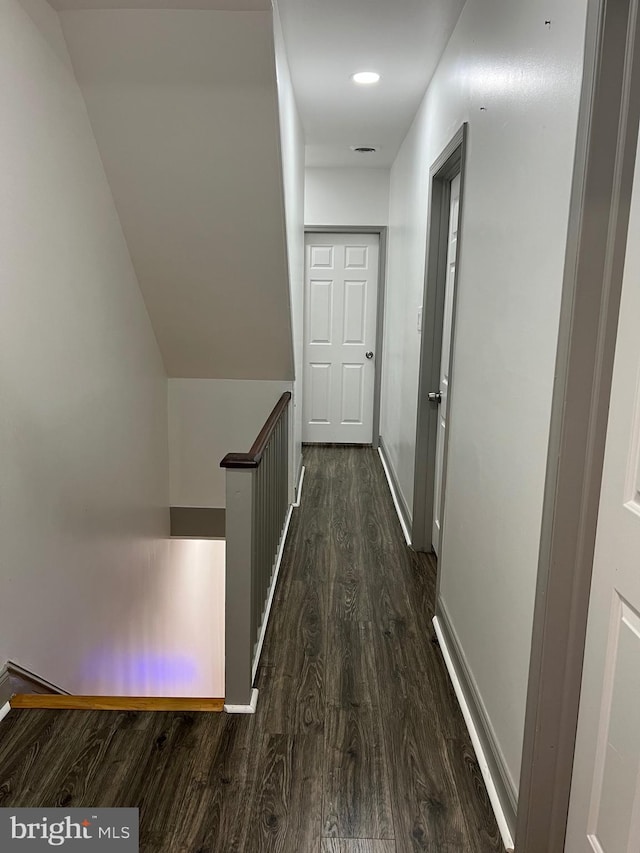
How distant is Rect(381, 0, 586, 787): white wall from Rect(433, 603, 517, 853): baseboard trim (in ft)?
0.18

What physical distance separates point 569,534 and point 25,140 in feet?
7.01

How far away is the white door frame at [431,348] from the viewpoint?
329 centimetres

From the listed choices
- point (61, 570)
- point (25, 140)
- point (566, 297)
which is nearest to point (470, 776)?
point (566, 297)

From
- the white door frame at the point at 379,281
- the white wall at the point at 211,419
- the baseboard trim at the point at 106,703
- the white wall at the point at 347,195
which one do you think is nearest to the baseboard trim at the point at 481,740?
the baseboard trim at the point at 106,703

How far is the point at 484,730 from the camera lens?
197 centimetres

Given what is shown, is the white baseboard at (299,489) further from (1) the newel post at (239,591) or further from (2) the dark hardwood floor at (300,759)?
(1) the newel post at (239,591)

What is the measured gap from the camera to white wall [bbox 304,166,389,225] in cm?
567

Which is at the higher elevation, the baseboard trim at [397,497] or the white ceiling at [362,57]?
the white ceiling at [362,57]

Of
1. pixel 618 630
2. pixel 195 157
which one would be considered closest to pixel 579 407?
pixel 618 630

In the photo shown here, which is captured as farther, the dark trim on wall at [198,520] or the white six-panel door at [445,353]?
the dark trim on wall at [198,520]

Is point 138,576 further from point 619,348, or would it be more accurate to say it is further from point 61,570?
point 619,348

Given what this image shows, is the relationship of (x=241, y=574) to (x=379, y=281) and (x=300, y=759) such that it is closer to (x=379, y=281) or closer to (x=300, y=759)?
(x=300, y=759)

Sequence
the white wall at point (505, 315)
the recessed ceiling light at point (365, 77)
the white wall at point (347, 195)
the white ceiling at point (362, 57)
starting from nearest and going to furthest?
the white wall at point (505, 315)
the white ceiling at point (362, 57)
the recessed ceiling light at point (365, 77)
the white wall at point (347, 195)

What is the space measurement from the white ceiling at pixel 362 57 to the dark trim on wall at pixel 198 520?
8.64 feet
